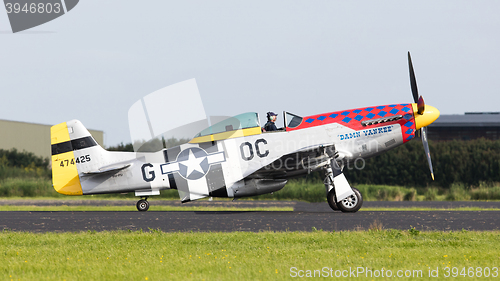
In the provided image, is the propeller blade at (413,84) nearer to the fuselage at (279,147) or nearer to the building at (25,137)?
the fuselage at (279,147)

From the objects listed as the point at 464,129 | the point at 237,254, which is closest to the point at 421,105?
the point at 237,254

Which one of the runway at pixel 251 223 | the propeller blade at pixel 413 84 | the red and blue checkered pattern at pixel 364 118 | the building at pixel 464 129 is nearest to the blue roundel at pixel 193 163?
the runway at pixel 251 223

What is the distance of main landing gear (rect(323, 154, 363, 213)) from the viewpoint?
12.6 metres

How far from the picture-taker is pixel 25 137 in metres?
43.5

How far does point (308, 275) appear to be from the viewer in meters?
5.14

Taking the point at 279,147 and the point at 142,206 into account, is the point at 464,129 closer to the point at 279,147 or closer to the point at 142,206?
the point at 279,147

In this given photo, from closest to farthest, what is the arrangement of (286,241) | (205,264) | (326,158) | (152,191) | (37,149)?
1. (205,264)
2. (286,241)
3. (326,158)
4. (152,191)
5. (37,149)

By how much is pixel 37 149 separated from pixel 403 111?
1593 inches

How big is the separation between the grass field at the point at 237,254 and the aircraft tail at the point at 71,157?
19.2 feet

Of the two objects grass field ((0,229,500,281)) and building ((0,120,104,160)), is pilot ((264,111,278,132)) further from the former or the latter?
building ((0,120,104,160))

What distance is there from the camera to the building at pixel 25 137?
4147 cm

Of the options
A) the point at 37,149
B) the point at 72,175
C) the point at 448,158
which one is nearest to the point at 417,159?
the point at 448,158

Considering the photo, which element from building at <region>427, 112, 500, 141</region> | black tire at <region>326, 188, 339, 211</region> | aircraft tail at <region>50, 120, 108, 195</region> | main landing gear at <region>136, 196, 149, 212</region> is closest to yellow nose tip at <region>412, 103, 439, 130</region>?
black tire at <region>326, 188, 339, 211</region>

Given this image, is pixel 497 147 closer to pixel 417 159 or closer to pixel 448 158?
pixel 448 158
